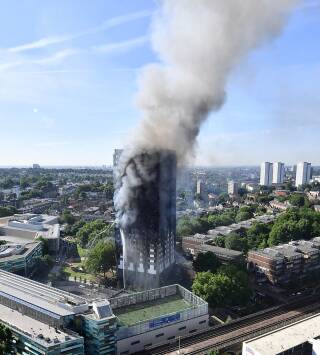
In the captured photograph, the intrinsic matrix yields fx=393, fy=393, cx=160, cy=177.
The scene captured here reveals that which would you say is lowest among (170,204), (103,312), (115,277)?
(115,277)

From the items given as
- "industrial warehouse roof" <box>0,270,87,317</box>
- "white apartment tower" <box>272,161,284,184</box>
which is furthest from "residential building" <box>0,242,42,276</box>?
"white apartment tower" <box>272,161,284,184</box>

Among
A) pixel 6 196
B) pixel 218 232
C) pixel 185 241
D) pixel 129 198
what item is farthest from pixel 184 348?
pixel 6 196

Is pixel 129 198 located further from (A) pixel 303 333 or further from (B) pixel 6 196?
(B) pixel 6 196

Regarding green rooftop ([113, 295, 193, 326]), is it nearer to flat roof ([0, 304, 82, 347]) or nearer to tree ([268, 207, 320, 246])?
flat roof ([0, 304, 82, 347])

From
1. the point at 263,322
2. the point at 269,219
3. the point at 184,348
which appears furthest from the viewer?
the point at 269,219

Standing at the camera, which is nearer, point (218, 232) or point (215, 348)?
point (215, 348)

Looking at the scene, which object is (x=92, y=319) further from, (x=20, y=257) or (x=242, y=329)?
(x=20, y=257)
